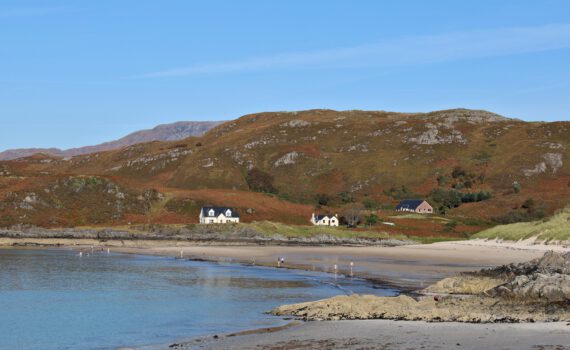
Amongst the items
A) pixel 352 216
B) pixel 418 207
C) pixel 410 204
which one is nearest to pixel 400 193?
pixel 410 204

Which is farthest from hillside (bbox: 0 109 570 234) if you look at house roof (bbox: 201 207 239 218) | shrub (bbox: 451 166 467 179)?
house roof (bbox: 201 207 239 218)

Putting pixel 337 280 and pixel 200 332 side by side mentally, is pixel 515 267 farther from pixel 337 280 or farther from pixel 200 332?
pixel 200 332

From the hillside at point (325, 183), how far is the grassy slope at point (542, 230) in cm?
2372

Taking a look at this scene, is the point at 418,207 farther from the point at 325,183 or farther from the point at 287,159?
the point at 287,159

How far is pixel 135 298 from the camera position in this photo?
129 feet

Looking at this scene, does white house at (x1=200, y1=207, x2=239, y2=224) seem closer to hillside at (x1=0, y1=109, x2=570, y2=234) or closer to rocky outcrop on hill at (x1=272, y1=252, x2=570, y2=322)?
hillside at (x1=0, y1=109, x2=570, y2=234)

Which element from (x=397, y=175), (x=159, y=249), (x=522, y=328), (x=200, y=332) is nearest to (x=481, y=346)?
(x=522, y=328)

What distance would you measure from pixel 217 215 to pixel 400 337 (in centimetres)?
9486

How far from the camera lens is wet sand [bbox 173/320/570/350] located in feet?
68.8

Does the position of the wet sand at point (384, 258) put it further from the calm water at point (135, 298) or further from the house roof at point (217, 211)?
the house roof at point (217, 211)

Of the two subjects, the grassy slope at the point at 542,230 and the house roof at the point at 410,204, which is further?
the house roof at the point at 410,204

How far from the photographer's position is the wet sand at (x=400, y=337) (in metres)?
21.0

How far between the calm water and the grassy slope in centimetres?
2724

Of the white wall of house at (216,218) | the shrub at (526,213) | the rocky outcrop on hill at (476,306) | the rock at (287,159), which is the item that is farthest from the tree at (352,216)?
the rocky outcrop on hill at (476,306)
